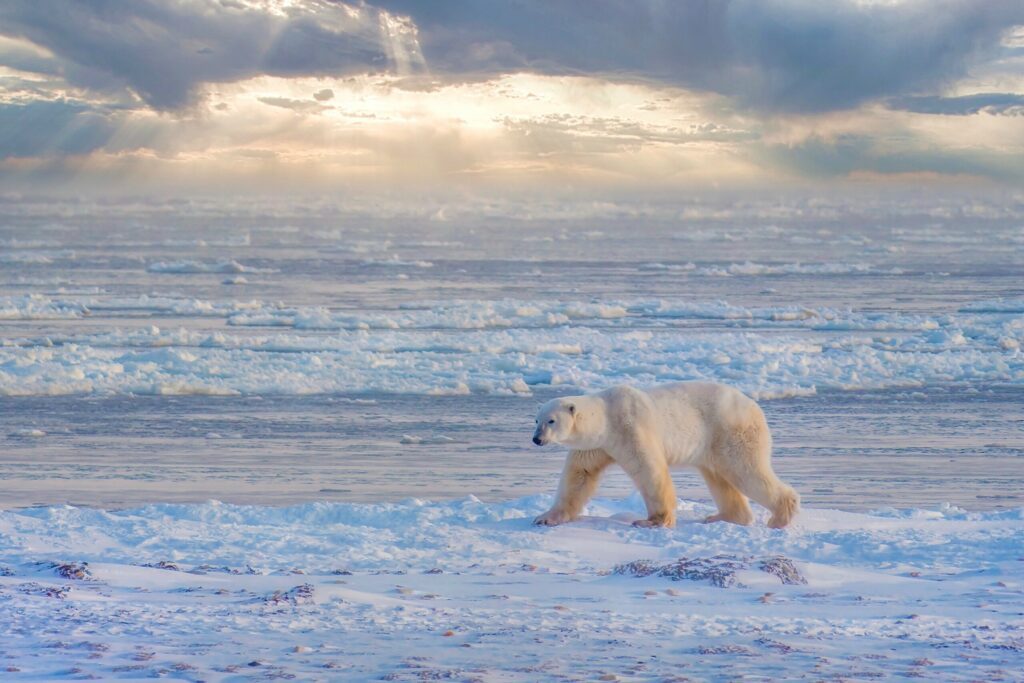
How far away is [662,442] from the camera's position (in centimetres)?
627

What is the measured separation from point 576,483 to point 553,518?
21cm

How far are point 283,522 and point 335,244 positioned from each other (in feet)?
157

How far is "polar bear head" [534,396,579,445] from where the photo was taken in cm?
607

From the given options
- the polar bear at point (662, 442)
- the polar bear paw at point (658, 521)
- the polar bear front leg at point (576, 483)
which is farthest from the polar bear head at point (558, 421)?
the polar bear paw at point (658, 521)

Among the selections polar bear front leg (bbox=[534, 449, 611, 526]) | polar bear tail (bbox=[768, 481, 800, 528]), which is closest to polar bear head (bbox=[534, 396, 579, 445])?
polar bear front leg (bbox=[534, 449, 611, 526])

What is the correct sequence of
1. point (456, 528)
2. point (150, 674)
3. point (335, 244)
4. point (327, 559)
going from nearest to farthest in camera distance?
point (150, 674) → point (327, 559) → point (456, 528) → point (335, 244)

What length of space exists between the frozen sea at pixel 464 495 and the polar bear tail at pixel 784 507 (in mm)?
144

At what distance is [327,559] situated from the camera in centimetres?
555

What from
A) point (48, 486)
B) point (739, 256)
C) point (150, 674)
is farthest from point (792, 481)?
point (739, 256)

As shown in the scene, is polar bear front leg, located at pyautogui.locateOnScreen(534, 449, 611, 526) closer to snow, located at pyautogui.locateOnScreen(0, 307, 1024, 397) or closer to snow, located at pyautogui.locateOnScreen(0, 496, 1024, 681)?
snow, located at pyautogui.locateOnScreen(0, 496, 1024, 681)

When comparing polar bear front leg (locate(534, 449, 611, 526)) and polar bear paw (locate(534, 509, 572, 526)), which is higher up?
polar bear front leg (locate(534, 449, 611, 526))

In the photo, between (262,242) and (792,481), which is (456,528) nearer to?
(792,481)

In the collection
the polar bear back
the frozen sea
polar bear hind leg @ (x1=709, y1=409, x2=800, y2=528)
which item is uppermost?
the polar bear back

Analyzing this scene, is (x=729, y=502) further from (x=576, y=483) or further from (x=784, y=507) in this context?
(x=576, y=483)
